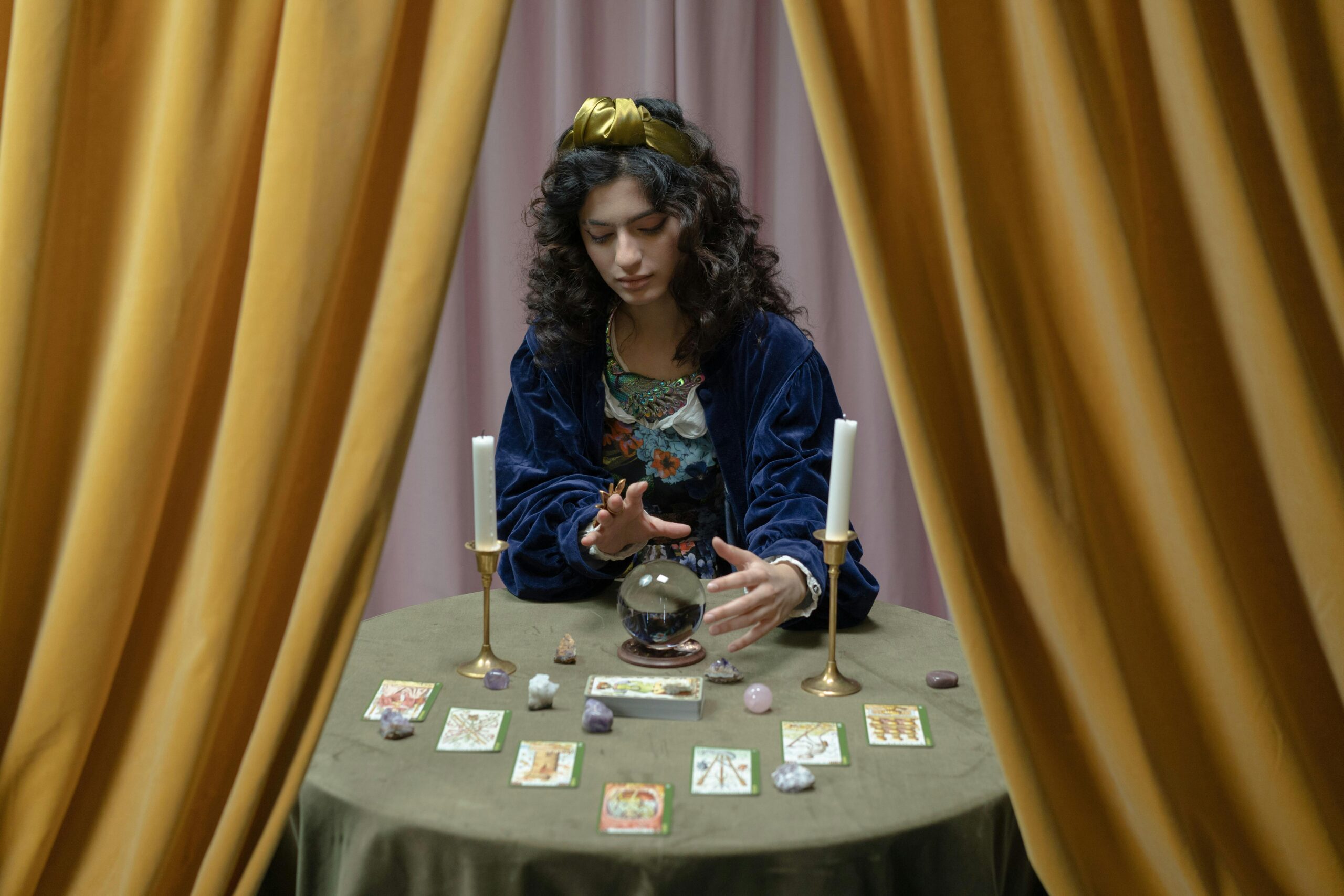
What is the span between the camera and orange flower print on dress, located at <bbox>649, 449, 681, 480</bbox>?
6.48ft

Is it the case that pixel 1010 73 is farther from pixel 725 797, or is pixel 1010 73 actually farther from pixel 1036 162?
pixel 725 797

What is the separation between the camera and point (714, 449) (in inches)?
77.5

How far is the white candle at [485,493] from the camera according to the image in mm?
1396

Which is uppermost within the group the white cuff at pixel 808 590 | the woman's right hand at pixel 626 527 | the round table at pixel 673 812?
the woman's right hand at pixel 626 527

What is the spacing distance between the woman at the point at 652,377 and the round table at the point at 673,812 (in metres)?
0.38

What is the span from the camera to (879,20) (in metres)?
0.97

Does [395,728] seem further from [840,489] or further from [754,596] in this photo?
[840,489]

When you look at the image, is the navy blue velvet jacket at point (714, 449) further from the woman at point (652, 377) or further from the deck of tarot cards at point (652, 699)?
the deck of tarot cards at point (652, 699)

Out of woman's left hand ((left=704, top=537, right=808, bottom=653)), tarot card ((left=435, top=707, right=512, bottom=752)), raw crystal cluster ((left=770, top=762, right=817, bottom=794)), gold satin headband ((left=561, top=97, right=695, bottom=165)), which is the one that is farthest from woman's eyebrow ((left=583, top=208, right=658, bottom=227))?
raw crystal cluster ((left=770, top=762, right=817, bottom=794))

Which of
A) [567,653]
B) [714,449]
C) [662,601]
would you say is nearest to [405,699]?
[567,653]

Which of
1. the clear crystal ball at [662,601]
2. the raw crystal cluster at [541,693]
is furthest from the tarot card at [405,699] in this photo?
the clear crystal ball at [662,601]

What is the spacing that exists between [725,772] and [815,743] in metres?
0.13

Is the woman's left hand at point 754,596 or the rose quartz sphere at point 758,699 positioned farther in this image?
the woman's left hand at point 754,596

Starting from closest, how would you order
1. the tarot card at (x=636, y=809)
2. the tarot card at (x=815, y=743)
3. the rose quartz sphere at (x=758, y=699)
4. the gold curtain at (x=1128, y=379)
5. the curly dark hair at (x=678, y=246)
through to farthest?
the gold curtain at (x=1128, y=379) < the tarot card at (x=636, y=809) < the tarot card at (x=815, y=743) < the rose quartz sphere at (x=758, y=699) < the curly dark hair at (x=678, y=246)
